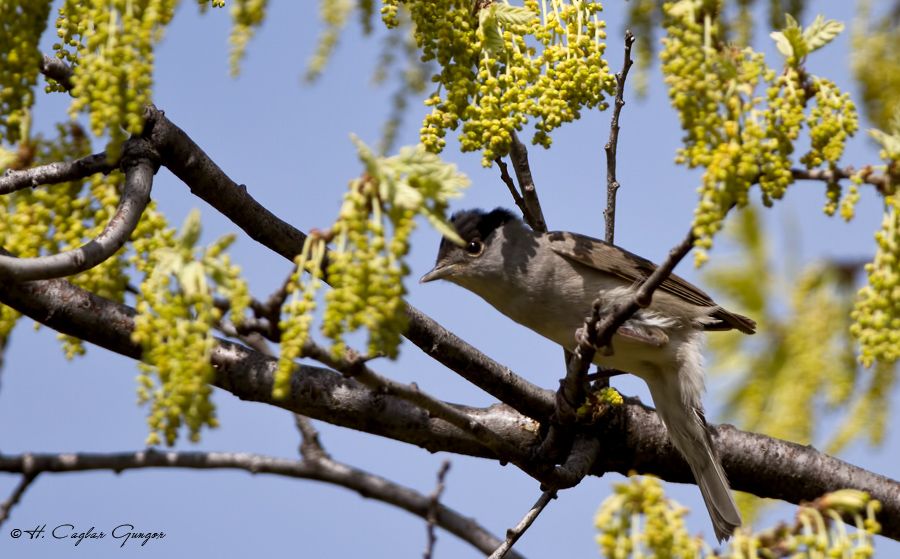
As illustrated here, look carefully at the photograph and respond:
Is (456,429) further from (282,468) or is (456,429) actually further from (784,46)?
(784,46)

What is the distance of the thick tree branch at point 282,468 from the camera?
13.0 ft

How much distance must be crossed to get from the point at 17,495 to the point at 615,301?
284 centimetres

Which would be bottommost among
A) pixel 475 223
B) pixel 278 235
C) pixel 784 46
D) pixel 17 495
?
pixel 17 495

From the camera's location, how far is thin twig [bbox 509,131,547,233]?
4602mm

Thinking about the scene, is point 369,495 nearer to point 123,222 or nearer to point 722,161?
point 123,222

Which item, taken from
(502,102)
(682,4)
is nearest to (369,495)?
(502,102)

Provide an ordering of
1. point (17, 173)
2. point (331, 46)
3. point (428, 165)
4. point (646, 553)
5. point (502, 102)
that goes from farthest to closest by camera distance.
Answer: point (331, 46) → point (17, 173) → point (502, 102) → point (428, 165) → point (646, 553)

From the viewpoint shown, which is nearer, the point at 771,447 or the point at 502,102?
the point at 502,102

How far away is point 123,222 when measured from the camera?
3303 millimetres

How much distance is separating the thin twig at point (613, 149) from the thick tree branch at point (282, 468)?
1.56 meters

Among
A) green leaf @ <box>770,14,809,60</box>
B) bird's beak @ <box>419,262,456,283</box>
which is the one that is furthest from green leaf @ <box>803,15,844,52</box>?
bird's beak @ <box>419,262,456,283</box>

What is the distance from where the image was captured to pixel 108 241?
3184mm


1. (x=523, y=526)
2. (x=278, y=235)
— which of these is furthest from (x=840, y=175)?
(x=278, y=235)

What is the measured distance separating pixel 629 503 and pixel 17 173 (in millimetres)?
2371
